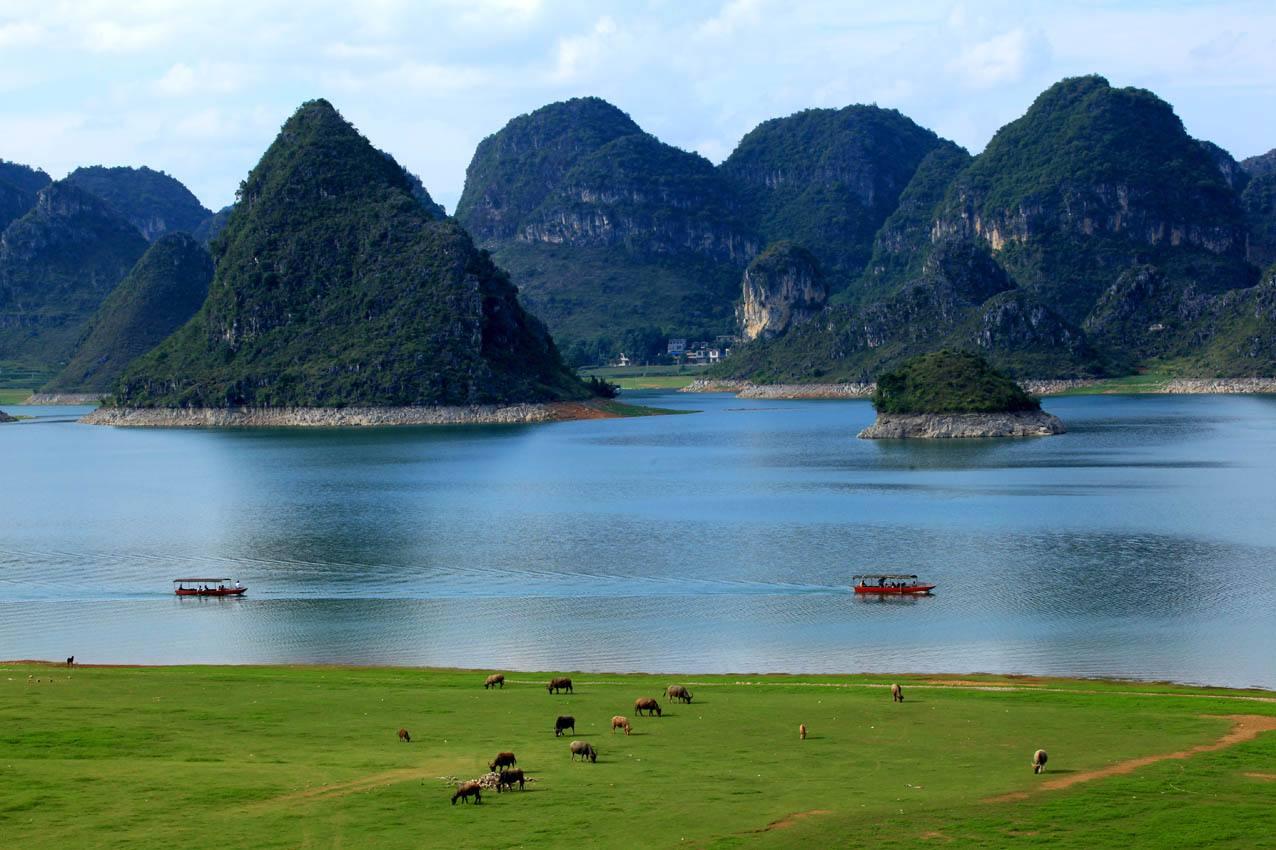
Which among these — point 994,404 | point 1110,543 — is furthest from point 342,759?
point 994,404

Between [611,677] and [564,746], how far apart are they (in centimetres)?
1185

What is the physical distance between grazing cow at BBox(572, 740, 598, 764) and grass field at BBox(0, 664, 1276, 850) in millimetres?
365

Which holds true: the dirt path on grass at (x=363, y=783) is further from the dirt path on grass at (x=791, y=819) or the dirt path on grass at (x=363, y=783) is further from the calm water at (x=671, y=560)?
the calm water at (x=671, y=560)

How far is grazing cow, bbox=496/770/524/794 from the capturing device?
28953 millimetres

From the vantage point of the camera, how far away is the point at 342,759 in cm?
3169

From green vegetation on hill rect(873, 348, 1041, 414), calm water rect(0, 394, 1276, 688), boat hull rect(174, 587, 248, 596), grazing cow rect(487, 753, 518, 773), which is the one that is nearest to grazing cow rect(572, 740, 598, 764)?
grazing cow rect(487, 753, 518, 773)

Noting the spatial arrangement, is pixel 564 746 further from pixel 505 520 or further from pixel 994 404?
pixel 994 404

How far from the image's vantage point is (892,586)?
6309 cm

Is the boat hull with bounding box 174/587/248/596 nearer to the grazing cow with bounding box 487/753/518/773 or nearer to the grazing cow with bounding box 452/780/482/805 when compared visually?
the grazing cow with bounding box 487/753/518/773

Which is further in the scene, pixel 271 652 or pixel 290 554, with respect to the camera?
pixel 290 554

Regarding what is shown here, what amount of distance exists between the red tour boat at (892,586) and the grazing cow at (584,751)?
32.2 m

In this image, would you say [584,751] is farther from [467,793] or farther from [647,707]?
[647,707]

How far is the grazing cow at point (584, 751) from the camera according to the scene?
31641 mm

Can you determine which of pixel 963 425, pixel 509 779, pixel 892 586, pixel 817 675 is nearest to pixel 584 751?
pixel 509 779
